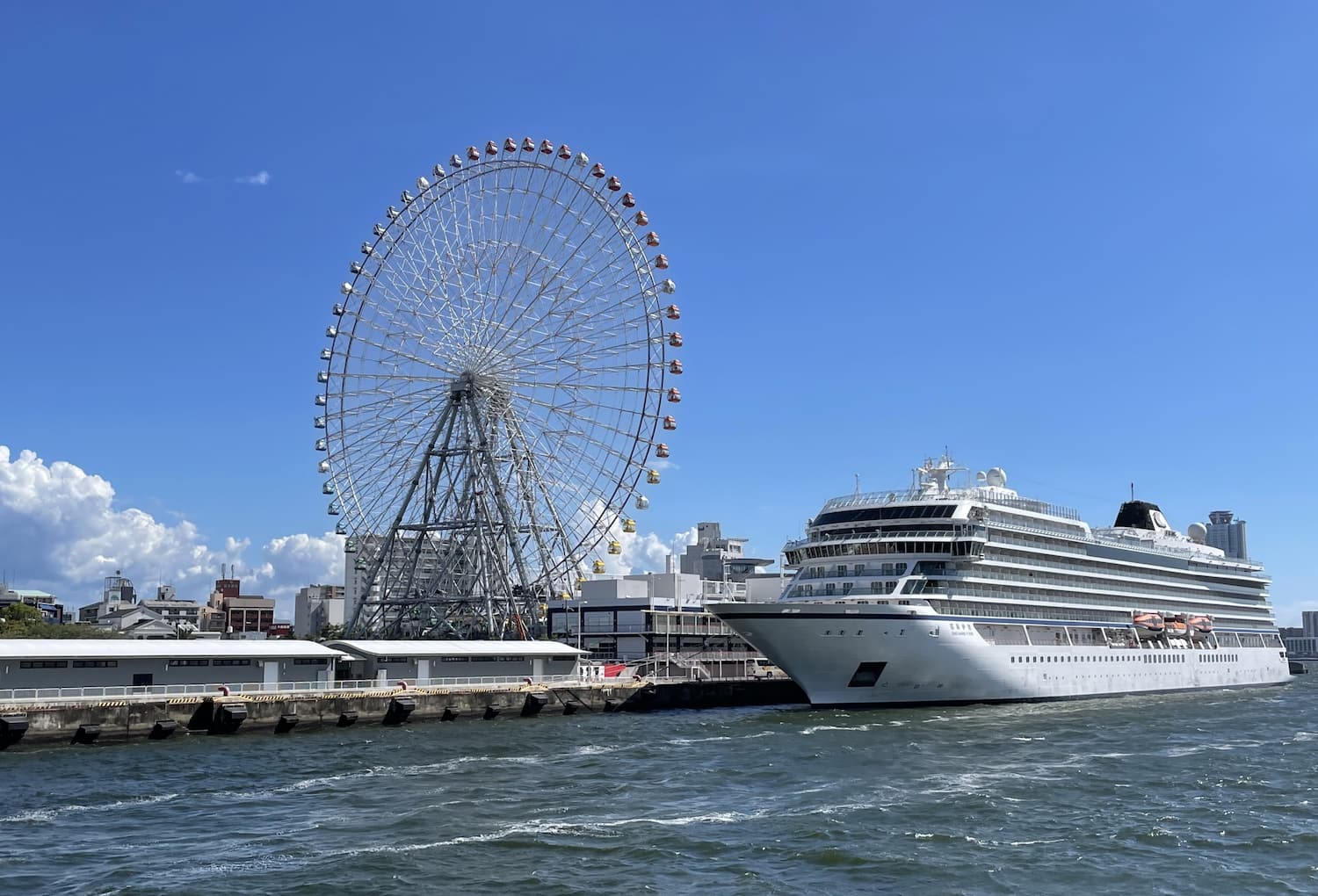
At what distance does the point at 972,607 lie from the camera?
7675 centimetres

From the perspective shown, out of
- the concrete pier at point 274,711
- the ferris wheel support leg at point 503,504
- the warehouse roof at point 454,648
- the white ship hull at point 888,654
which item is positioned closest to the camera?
the concrete pier at point 274,711

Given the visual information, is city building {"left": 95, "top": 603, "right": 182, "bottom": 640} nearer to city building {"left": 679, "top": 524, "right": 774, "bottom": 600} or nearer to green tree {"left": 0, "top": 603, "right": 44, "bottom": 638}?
green tree {"left": 0, "top": 603, "right": 44, "bottom": 638}

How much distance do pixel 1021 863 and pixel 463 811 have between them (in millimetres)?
16378

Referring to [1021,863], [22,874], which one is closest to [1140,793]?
[1021,863]

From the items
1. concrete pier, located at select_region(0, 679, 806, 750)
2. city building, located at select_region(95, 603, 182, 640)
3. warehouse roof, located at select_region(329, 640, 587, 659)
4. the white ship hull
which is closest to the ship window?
the white ship hull

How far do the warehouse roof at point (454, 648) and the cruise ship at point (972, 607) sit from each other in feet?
49.2

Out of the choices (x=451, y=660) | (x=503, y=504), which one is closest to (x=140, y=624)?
(x=503, y=504)

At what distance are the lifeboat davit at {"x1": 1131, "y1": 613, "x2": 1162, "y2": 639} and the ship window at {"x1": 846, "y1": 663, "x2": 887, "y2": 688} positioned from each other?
1396 inches

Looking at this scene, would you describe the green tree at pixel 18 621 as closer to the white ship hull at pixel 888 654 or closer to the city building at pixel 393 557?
the city building at pixel 393 557

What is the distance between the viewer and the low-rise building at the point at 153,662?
5888 centimetres

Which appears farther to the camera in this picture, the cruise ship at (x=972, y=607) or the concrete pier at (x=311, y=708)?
the cruise ship at (x=972, y=607)

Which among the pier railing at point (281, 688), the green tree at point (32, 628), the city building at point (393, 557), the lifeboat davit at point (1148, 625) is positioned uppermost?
the city building at point (393, 557)

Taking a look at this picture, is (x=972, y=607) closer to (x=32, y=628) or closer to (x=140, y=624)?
(x=32, y=628)

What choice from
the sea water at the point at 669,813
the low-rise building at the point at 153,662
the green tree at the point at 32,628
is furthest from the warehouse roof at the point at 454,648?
the green tree at the point at 32,628
